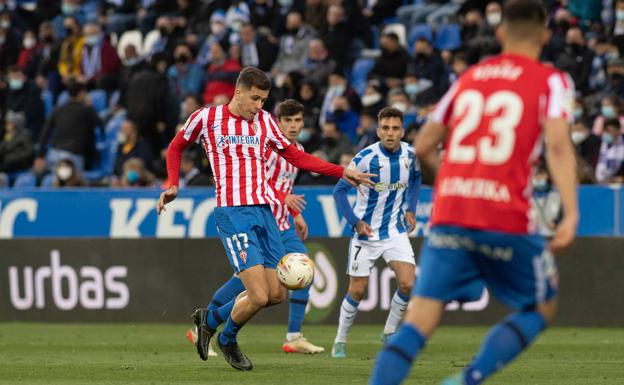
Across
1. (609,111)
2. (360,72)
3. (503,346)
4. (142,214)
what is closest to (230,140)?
(503,346)

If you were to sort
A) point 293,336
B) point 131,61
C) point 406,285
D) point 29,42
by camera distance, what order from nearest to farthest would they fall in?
point 406,285 < point 293,336 < point 131,61 < point 29,42

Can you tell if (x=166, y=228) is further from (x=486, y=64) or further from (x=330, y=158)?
(x=486, y=64)

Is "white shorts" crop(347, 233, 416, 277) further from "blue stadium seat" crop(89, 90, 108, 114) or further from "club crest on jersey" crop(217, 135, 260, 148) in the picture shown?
"blue stadium seat" crop(89, 90, 108, 114)

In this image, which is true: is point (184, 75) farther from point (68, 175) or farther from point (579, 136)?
point (579, 136)

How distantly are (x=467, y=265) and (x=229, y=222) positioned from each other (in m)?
4.23

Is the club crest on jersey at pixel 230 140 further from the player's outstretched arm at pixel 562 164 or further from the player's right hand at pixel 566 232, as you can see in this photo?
the player's right hand at pixel 566 232

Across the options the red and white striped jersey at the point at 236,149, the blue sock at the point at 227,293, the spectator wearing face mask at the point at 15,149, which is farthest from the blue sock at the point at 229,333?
the spectator wearing face mask at the point at 15,149

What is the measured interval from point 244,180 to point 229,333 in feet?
3.88

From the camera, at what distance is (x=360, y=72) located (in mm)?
21891

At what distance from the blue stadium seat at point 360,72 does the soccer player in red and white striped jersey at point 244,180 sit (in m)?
11.3

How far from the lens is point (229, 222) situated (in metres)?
10.3

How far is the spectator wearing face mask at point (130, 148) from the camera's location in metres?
21.2

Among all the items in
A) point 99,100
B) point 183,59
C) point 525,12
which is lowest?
point 99,100

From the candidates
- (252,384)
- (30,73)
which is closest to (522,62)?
(252,384)
